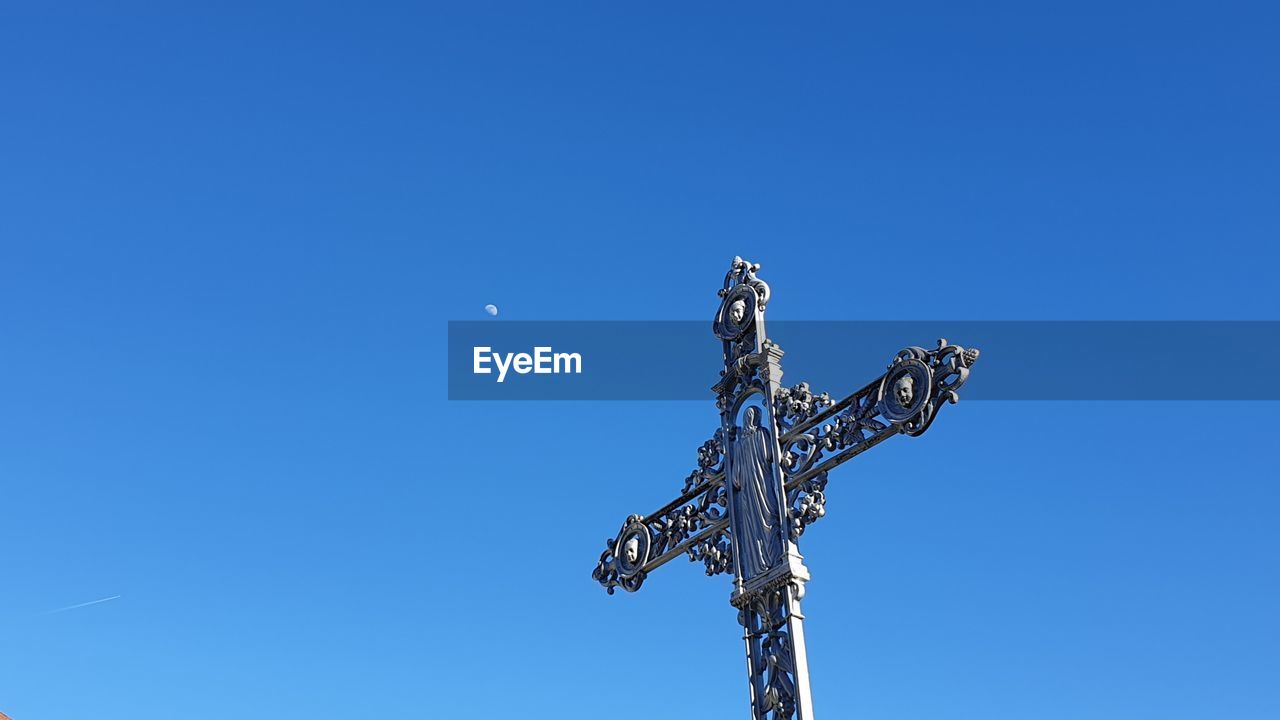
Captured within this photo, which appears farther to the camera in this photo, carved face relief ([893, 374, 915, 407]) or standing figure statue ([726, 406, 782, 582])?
standing figure statue ([726, 406, 782, 582])

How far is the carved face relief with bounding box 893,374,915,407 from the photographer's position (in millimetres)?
11102

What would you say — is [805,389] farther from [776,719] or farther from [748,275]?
[776,719]

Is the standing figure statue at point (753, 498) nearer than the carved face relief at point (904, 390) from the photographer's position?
No

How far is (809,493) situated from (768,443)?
2.52ft

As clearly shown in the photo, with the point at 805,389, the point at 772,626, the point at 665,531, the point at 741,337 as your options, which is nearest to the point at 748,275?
the point at 741,337

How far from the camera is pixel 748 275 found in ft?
43.7

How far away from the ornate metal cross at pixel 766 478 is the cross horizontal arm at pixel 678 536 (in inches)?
0.4

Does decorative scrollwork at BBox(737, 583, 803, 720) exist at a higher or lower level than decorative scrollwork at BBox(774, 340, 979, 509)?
lower

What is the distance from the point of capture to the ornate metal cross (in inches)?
440

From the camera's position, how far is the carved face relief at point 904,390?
36.4 ft

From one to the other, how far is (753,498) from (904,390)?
1.72 m

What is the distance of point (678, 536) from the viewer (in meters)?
13.1

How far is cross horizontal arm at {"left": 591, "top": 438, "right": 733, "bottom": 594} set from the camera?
41.5 ft

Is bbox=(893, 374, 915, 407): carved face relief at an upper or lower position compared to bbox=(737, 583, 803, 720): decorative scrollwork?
upper
